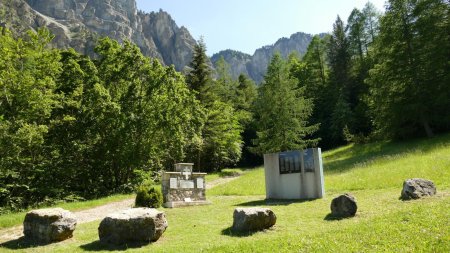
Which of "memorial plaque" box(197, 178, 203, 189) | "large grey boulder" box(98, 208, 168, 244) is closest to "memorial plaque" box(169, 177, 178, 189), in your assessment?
"memorial plaque" box(197, 178, 203, 189)

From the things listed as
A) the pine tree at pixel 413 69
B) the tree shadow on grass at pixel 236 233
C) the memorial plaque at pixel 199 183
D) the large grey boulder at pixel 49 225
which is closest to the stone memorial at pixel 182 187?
the memorial plaque at pixel 199 183

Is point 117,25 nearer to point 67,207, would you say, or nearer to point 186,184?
point 67,207

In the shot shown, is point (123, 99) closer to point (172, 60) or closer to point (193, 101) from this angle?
point (193, 101)

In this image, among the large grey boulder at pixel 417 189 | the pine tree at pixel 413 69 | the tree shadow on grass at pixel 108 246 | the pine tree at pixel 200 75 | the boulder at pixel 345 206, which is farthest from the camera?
the pine tree at pixel 200 75

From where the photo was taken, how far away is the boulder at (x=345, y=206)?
12.2 m

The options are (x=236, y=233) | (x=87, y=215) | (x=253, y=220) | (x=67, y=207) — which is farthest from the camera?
(x=67, y=207)

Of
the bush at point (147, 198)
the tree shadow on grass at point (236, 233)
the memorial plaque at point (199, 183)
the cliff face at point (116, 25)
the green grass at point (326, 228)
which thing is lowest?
the tree shadow on grass at point (236, 233)

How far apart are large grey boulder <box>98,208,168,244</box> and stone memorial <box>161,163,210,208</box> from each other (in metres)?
6.72

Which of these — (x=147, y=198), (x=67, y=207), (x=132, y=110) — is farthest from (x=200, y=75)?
(x=147, y=198)

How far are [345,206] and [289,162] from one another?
730 centimetres

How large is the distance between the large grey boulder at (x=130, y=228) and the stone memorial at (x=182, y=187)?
6.72 meters

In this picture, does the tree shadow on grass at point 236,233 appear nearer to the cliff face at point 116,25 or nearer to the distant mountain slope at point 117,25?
the distant mountain slope at point 117,25

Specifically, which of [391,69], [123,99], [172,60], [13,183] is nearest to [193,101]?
[123,99]

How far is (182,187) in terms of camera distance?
19156 mm
